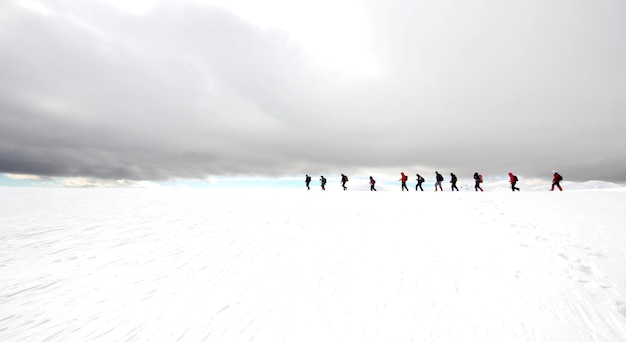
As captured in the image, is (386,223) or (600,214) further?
(600,214)

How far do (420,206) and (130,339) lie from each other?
1416 cm

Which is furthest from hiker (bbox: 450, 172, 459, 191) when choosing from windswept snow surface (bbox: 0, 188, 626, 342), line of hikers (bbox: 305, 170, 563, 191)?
windswept snow surface (bbox: 0, 188, 626, 342)

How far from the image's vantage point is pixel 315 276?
770cm

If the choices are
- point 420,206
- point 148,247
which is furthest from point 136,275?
point 420,206

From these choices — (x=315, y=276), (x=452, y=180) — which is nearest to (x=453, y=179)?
(x=452, y=180)

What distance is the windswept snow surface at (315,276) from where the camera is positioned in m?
5.58

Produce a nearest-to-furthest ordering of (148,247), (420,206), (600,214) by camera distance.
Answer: (148,247)
(600,214)
(420,206)

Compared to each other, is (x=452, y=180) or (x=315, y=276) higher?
(x=452, y=180)

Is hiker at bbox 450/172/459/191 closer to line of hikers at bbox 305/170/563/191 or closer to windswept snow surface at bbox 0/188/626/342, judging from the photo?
line of hikers at bbox 305/170/563/191

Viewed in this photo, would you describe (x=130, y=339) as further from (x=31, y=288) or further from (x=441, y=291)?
(x=441, y=291)

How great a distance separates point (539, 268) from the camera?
7.83 m

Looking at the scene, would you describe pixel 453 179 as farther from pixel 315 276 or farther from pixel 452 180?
pixel 315 276

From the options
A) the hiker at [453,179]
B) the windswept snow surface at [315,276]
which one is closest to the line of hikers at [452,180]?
the hiker at [453,179]

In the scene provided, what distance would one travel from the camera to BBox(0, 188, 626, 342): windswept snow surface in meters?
5.58
